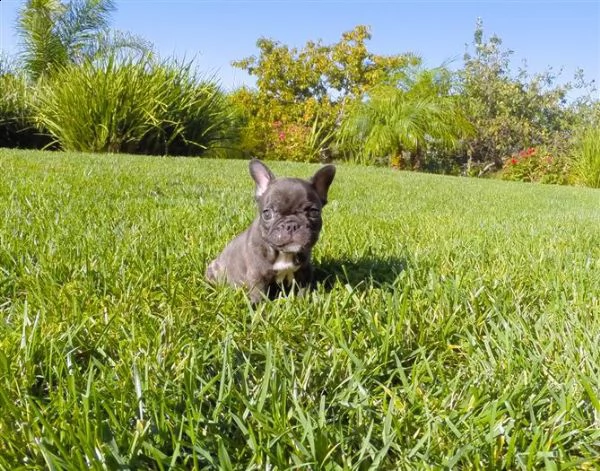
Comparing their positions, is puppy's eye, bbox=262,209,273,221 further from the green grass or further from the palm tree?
the palm tree

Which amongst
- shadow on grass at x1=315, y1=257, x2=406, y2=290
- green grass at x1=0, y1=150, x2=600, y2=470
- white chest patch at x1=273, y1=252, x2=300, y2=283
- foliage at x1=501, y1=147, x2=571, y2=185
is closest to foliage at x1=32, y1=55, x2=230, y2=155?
green grass at x1=0, y1=150, x2=600, y2=470

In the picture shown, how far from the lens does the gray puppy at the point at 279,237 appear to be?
217cm

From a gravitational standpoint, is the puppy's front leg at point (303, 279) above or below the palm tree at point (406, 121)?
below

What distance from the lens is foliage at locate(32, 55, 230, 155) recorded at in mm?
12180

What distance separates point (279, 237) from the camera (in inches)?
84.3

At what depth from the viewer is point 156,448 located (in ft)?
4.00

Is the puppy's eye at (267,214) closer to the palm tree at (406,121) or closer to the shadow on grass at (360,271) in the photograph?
the shadow on grass at (360,271)

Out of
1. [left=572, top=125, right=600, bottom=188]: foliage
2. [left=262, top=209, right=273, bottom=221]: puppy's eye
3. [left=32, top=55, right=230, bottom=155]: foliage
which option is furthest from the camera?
[left=572, top=125, right=600, bottom=188]: foliage

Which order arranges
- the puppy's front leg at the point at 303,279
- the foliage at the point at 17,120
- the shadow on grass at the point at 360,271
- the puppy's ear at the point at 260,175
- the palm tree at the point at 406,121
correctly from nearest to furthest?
the puppy's front leg at the point at 303,279, the puppy's ear at the point at 260,175, the shadow on grass at the point at 360,271, the foliage at the point at 17,120, the palm tree at the point at 406,121

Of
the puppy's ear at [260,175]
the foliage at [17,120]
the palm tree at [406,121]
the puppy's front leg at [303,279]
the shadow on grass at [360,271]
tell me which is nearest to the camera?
the puppy's front leg at [303,279]

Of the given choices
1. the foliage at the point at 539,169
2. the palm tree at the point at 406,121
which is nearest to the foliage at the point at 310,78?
the palm tree at the point at 406,121

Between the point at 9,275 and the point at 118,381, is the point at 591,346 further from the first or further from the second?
the point at 9,275

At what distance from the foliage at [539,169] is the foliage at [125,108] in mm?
12210

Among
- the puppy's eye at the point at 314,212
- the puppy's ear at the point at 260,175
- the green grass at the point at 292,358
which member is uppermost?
the puppy's ear at the point at 260,175
